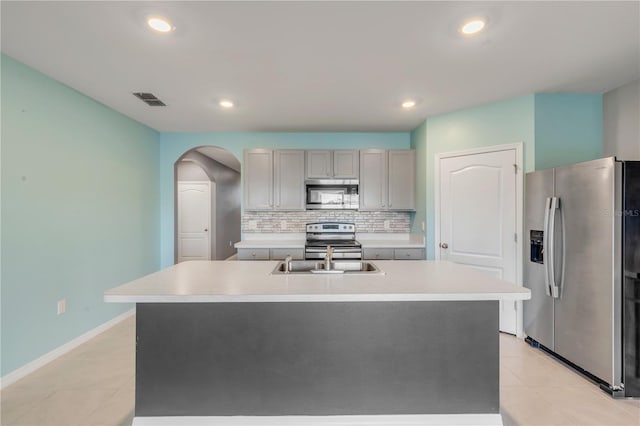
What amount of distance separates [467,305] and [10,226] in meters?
3.34

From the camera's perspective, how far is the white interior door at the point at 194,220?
6691 mm

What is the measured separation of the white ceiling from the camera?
175 cm

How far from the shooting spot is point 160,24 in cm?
186

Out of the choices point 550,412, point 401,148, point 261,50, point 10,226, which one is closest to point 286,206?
point 401,148

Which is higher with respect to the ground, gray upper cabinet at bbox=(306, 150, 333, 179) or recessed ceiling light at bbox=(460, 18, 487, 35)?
recessed ceiling light at bbox=(460, 18, 487, 35)

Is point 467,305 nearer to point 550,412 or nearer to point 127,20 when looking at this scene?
point 550,412

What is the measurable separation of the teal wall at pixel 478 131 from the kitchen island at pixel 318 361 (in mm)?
1985

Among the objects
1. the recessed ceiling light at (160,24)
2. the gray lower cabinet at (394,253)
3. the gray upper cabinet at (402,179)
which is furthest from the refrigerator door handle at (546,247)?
the recessed ceiling light at (160,24)

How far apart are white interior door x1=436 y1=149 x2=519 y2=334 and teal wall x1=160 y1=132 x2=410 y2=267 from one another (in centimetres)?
112

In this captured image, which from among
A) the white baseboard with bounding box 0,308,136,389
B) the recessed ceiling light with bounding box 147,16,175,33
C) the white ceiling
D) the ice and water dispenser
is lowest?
the white baseboard with bounding box 0,308,136,389

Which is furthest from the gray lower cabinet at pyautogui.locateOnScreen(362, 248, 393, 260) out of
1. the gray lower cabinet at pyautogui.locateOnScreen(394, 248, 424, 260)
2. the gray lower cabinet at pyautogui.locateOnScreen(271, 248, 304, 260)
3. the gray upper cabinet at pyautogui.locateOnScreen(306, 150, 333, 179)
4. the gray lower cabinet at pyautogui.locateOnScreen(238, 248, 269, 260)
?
the gray lower cabinet at pyautogui.locateOnScreen(238, 248, 269, 260)

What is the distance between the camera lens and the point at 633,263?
2.13m

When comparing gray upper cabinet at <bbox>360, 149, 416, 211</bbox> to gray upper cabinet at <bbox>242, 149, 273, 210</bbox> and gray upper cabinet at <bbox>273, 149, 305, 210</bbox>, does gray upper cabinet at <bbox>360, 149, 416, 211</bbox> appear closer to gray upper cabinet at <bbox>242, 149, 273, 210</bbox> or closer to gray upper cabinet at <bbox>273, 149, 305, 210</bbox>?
gray upper cabinet at <bbox>273, 149, 305, 210</bbox>

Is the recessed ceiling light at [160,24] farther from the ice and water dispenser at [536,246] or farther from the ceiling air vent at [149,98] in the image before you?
the ice and water dispenser at [536,246]
